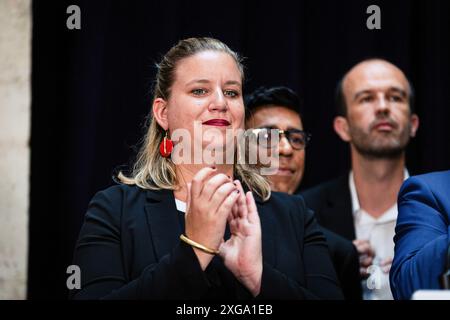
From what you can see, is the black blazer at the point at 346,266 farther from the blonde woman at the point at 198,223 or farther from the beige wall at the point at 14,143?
the beige wall at the point at 14,143

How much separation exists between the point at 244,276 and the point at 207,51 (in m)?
0.58

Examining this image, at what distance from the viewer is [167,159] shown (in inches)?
69.0

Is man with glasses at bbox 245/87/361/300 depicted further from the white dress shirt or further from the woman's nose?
the woman's nose

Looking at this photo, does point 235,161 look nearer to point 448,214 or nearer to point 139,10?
point 448,214

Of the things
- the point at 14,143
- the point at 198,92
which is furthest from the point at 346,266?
the point at 14,143

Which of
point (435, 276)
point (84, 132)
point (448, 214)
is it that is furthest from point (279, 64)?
point (435, 276)

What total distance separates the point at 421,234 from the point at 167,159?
655 mm

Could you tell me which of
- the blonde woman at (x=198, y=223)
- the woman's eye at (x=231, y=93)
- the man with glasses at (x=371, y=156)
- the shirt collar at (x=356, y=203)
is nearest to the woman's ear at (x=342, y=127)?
the man with glasses at (x=371, y=156)

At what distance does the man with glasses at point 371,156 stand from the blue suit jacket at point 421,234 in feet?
3.05

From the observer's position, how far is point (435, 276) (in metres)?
1.32

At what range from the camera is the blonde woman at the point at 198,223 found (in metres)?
1.39

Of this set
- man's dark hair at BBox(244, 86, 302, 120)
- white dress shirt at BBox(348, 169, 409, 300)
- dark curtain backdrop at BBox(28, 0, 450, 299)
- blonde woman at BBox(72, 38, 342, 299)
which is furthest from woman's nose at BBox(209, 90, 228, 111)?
white dress shirt at BBox(348, 169, 409, 300)

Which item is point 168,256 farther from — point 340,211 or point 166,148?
point 340,211

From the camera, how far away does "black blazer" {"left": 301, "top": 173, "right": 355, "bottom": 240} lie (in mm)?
2578
